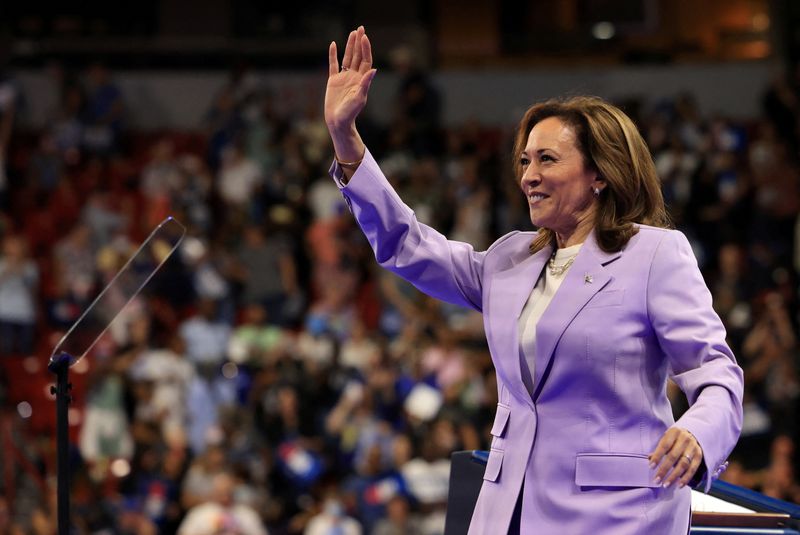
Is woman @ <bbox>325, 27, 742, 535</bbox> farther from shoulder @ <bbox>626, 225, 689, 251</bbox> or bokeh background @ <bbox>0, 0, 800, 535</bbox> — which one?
bokeh background @ <bbox>0, 0, 800, 535</bbox>

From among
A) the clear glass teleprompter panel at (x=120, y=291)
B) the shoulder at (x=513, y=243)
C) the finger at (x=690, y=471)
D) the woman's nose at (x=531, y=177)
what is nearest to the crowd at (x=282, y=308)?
the clear glass teleprompter panel at (x=120, y=291)

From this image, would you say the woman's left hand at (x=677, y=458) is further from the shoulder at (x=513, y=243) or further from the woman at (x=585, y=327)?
the shoulder at (x=513, y=243)

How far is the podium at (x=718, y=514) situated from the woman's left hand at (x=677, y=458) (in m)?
0.87

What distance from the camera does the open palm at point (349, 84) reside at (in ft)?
9.29

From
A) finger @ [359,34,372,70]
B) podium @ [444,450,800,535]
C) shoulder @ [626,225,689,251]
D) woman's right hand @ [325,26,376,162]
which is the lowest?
podium @ [444,450,800,535]

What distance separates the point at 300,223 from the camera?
11.6m

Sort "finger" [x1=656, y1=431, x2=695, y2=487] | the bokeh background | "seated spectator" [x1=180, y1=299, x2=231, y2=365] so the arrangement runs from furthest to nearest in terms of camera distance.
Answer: "seated spectator" [x1=180, y1=299, x2=231, y2=365] → the bokeh background → "finger" [x1=656, y1=431, x2=695, y2=487]

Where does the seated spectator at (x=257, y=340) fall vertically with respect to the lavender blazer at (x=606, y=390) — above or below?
below

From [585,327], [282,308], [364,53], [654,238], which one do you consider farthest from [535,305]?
[282,308]

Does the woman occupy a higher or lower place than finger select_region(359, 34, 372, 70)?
lower

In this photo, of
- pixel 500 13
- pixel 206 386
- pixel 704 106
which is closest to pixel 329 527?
pixel 206 386

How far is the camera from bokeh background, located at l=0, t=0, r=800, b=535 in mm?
9031

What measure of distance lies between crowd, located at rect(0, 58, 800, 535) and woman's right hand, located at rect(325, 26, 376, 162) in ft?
19.1

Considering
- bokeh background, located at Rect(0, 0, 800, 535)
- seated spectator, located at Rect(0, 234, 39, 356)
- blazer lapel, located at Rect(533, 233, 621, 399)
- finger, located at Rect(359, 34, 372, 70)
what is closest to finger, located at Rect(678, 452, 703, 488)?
blazer lapel, located at Rect(533, 233, 621, 399)
